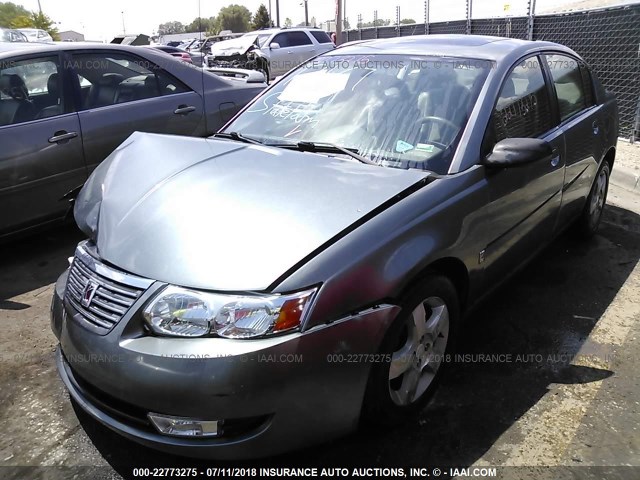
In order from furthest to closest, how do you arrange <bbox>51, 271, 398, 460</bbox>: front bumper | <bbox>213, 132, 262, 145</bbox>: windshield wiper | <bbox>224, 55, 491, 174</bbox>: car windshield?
<bbox>213, 132, 262, 145</bbox>: windshield wiper → <bbox>224, 55, 491, 174</bbox>: car windshield → <bbox>51, 271, 398, 460</bbox>: front bumper

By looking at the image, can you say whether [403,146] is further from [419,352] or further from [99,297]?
[99,297]

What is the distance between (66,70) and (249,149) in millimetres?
2441

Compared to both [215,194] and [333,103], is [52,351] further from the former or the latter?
[333,103]

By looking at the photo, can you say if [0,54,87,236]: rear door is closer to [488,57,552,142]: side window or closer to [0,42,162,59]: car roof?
[0,42,162,59]: car roof

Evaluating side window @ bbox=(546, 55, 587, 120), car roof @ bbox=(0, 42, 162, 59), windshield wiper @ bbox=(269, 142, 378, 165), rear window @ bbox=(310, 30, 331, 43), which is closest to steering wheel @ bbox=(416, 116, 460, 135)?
windshield wiper @ bbox=(269, 142, 378, 165)

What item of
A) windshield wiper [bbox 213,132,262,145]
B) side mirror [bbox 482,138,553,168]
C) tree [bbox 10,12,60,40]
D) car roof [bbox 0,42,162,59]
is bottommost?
side mirror [bbox 482,138,553,168]

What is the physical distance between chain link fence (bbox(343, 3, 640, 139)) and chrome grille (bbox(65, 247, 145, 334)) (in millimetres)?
7164

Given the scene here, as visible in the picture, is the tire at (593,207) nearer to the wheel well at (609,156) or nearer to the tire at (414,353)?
the wheel well at (609,156)

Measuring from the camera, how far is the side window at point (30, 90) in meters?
4.05

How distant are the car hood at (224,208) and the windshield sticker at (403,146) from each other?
240 millimetres

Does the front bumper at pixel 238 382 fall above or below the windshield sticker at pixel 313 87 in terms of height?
below

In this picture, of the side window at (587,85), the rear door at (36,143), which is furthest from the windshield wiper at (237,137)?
the side window at (587,85)

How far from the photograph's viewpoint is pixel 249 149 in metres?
2.80

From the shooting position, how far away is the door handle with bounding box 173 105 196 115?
4914 millimetres
